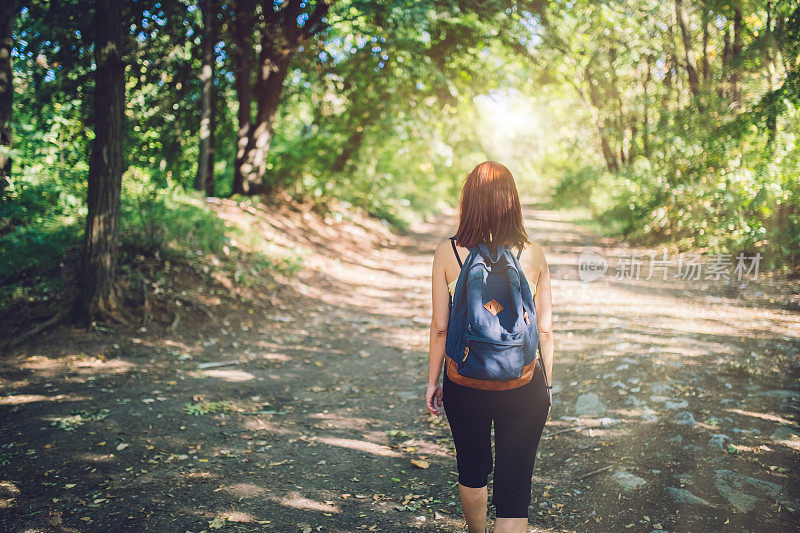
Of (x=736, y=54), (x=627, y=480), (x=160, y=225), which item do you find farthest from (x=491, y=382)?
(x=736, y=54)

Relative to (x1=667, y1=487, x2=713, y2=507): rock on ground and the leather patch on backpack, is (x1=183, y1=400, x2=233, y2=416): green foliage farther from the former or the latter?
(x1=667, y1=487, x2=713, y2=507): rock on ground

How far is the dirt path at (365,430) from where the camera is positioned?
136 inches

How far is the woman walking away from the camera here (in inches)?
90.7

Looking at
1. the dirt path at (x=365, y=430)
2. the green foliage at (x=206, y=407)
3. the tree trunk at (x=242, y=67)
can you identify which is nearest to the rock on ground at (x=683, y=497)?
the dirt path at (x=365, y=430)

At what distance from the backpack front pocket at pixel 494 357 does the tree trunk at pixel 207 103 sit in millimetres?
10245

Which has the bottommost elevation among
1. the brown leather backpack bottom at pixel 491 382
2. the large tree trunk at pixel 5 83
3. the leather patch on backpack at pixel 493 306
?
the brown leather backpack bottom at pixel 491 382

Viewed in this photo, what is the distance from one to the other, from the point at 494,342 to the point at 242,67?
11782 mm

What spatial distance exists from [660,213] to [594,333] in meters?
8.23

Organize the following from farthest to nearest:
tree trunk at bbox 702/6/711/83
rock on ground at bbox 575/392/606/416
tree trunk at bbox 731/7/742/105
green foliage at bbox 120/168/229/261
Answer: tree trunk at bbox 702/6/711/83, tree trunk at bbox 731/7/742/105, green foliage at bbox 120/168/229/261, rock on ground at bbox 575/392/606/416

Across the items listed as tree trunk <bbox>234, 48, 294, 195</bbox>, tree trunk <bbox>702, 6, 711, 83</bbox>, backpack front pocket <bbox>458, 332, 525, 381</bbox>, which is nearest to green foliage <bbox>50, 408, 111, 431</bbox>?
backpack front pocket <bbox>458, 332, 525, 381</bbox>

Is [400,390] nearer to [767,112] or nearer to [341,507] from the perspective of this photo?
[341,507]

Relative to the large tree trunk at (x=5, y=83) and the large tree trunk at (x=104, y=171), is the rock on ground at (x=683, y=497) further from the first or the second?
the large tree trunk at (x=5, y=83)

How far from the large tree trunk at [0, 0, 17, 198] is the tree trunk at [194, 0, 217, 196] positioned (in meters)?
3.91

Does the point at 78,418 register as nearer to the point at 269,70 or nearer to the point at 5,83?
the point at 5,83
